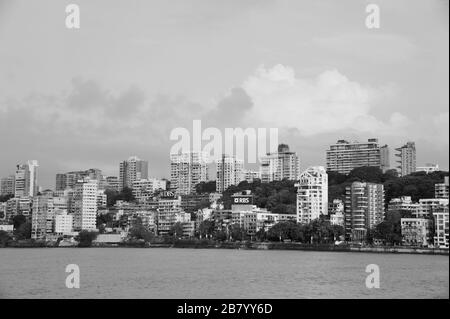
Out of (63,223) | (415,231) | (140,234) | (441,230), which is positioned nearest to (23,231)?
(63,223)

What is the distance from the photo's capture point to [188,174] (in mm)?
41219

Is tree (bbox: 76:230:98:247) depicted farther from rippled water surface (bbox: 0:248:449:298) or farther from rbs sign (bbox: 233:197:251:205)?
rippled water surface (bbox: 0:248:449:298)

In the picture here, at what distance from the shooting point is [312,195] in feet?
103

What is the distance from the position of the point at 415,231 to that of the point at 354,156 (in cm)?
1407

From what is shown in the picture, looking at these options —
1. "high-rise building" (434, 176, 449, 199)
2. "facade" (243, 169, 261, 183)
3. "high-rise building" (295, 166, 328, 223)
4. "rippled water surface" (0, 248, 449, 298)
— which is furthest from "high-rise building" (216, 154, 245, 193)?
"rippled water surface" (0, 248, 449, 298)

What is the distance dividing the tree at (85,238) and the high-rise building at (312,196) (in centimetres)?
904

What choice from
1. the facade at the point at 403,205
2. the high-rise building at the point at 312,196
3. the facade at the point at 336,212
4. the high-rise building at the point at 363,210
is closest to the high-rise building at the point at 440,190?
the facade at the point at 403,205

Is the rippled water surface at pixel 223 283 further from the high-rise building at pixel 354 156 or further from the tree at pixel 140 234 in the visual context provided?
the high-rise building at pixel 354 156

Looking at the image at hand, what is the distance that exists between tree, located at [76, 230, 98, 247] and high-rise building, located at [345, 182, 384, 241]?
1120 cm

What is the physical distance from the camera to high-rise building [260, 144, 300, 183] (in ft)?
129

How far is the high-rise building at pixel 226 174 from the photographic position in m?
39.3
